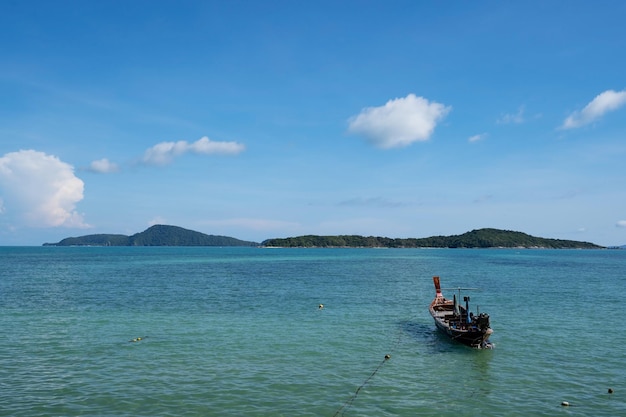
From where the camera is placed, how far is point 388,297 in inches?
2329

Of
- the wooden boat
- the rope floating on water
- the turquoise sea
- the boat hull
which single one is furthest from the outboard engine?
the rope floating on water

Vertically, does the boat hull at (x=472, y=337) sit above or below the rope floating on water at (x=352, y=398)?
above

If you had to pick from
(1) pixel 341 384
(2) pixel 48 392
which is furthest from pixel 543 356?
(2) pixel 48 392

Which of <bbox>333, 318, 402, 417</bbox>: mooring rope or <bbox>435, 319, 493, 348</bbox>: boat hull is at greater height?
<bbox>435, 319, 493, 348</bbox>: boat hull

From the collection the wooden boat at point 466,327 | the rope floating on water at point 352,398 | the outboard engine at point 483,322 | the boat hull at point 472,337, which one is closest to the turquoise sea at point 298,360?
the rope floating on water at point 352,398

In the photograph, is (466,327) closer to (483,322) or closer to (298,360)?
(483,322)

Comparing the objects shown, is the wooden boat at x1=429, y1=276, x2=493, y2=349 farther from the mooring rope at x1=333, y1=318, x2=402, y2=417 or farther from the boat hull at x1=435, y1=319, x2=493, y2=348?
the mooring rope at x1=333, y1=318, x2=402, y2=417

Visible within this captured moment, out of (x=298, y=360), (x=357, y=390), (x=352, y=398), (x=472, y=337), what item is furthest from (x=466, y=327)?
(x=352, y=398)

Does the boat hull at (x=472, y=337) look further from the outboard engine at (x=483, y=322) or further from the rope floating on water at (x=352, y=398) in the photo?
the rope floating on water at (x=352, y=398)

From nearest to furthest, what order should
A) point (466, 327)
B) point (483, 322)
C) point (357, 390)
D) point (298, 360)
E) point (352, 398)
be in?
point (352, 398)
point (357, 390)
point (298, 360)
point (483, 322)
point (466, 327)

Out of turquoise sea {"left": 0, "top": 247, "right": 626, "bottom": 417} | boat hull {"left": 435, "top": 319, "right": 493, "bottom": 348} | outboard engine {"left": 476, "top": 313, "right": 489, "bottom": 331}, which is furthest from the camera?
outboard engine {"left": 476, "top": 313, "right": 489, "bottom": 331}

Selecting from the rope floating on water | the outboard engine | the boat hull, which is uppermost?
the outboard engine

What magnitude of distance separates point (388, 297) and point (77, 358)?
39628mm

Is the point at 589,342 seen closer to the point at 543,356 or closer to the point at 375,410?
the point at 543,356
